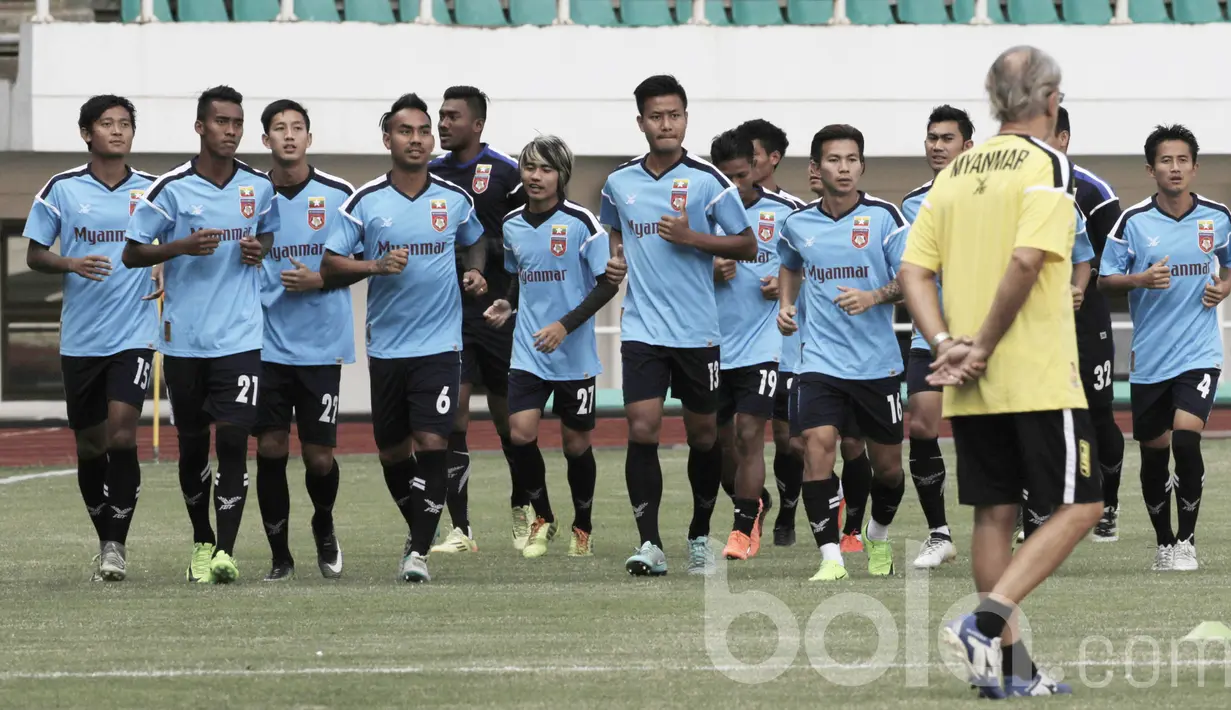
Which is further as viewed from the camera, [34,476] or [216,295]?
[34,476]

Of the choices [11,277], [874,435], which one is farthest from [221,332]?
[11,277]

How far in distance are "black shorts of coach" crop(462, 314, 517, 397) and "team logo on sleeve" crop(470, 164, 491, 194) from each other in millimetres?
712

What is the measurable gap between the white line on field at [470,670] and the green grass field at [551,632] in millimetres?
16

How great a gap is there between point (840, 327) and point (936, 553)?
147 centimetres

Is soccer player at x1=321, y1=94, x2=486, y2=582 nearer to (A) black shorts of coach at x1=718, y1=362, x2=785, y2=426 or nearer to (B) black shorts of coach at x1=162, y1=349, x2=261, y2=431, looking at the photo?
(B) black shorts of coach at x1=162, y1=349, x2=261, y2=431

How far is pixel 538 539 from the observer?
11680mm

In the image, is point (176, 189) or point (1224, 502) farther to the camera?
point (1224, 502)

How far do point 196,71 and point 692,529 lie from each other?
57.8ft

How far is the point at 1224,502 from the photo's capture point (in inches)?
593

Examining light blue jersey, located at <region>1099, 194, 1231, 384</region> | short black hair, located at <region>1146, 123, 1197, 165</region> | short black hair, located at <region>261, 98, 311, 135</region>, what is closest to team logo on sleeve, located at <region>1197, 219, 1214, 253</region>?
light blue jersey, located at <region>1099, 194, 1231, 384</region>

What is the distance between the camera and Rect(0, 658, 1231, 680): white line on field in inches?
266

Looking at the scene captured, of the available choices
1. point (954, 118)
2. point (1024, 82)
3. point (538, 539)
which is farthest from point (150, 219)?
point (1024, 82)

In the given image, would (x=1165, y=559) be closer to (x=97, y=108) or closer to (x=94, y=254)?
(x=94, y=254)

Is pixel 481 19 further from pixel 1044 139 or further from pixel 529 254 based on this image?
pixel 1044 139
